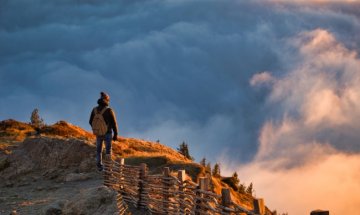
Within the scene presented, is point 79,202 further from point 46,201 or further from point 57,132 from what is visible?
point 57,132

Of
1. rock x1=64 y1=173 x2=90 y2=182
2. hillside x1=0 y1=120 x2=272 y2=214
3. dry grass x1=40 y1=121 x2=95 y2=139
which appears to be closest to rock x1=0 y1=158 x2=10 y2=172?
hillside x1=0 y1=120 x2=272 y2=214

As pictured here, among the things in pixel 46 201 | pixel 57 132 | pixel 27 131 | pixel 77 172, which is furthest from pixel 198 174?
pixel 27 131

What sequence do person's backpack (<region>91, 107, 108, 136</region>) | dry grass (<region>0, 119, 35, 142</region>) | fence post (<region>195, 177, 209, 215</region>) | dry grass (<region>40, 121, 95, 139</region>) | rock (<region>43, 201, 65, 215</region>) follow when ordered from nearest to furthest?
fence post (<region>195, 177, 209, 215</region>) < rock (<region>43, 201, 65, 215</region>) < person's backpack (<region>91, 107, 108, 136</region>) < dry grass (<region>40, 121, 95, 139</region>) < dry grass (<region>0, 119, 35, 142</region>)

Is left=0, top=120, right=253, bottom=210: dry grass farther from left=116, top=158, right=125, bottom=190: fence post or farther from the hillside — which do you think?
left=116, top=158, right=125, bottom=190: fence post

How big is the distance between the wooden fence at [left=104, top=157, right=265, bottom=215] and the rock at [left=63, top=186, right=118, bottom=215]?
296 millimetres

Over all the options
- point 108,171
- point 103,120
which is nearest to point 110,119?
point 103,120

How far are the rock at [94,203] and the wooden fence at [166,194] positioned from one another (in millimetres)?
296

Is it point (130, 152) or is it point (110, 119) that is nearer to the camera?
point (110, 119)

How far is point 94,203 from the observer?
1427cm

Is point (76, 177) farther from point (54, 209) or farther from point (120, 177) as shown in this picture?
point (54, 209)

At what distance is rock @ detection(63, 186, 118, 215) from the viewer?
14.0 metres

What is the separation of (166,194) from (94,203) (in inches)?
78.4

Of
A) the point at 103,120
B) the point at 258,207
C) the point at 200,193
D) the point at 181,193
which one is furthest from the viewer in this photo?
the point at 103,120

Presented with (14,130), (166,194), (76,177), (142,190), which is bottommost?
(166,194)
